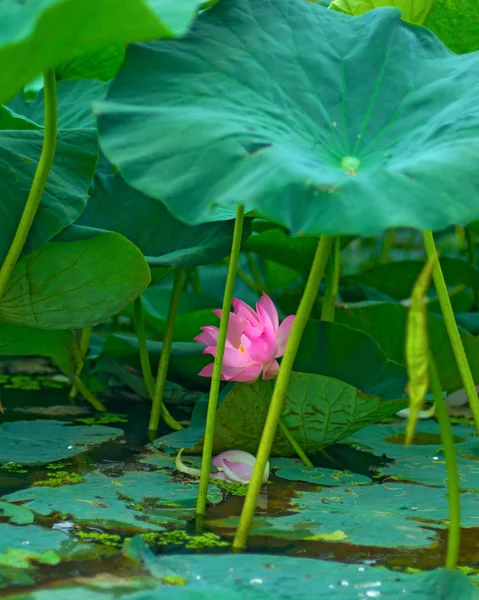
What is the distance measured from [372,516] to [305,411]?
20cm

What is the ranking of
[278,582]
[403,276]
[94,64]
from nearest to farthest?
[278,582]
[94,64]
[403,276]

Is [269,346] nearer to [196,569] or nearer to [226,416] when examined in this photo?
[226,416]

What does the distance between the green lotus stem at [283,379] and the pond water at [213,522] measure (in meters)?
0.04

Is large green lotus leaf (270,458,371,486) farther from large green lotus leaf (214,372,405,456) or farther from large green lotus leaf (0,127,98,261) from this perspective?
large green lotus leaf (0,127,98,261)

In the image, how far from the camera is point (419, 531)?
897 millimetres

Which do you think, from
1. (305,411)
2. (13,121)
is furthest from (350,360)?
(13,121)

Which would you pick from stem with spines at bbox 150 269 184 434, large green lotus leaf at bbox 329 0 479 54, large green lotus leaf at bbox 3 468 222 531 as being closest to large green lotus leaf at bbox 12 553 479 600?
large green lotus leaf at bbox 3 468 222 531

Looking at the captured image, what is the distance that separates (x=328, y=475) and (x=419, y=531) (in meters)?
0.23

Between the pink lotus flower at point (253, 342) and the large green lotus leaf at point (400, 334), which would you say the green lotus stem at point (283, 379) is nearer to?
the pink lotus flower at point (253, 342)

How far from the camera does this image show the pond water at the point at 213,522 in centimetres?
72

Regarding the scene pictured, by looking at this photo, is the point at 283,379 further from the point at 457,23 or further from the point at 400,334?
the point at 457,23

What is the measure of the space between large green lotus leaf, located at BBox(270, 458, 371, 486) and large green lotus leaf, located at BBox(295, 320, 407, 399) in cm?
13

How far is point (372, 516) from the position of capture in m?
0.93

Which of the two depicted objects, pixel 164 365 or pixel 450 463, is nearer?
pixel 450 463
